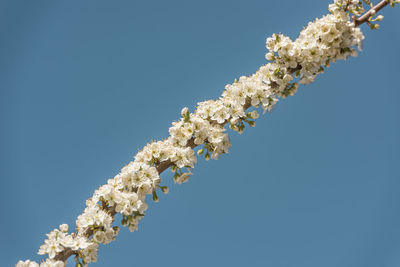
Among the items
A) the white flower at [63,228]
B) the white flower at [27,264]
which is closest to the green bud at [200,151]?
the white flower at [63,228]

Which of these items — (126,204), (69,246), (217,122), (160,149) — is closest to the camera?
(69,246)

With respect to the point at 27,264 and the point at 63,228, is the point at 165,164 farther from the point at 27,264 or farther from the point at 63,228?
the point at 27,264

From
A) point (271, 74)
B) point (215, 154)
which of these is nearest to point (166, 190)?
point (215, 154)

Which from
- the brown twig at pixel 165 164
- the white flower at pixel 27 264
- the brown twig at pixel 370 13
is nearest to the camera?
the white flower at pixel 27 264

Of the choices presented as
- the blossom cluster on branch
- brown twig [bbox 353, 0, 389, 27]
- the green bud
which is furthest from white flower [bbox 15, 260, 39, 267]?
brown twig [bbox 353, 0, 389, 27]

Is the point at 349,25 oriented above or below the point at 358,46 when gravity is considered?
above

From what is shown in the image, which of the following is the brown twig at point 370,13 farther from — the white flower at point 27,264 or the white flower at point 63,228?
the white flower at point 27,264

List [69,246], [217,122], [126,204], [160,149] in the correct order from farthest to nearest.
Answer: [217,122] → [160,149] → [126,204] → [69,246]

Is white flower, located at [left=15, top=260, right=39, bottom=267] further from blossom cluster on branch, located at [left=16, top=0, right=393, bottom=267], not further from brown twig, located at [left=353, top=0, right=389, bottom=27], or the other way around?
brown twig, located at [left=353, top=0, right=389, bottom=27]

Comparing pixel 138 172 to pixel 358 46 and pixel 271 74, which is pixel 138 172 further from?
pixel 358 46

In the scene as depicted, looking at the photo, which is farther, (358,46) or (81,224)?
(358,46)
